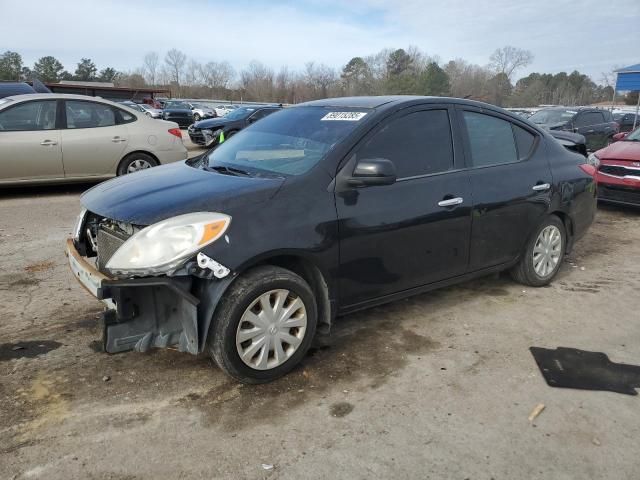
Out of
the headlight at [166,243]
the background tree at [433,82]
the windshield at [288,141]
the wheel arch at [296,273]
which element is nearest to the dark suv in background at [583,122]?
the windshield at [288,141]

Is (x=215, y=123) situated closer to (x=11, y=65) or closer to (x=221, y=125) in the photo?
(x=221, y=125)

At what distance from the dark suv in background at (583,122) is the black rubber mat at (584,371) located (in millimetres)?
12639

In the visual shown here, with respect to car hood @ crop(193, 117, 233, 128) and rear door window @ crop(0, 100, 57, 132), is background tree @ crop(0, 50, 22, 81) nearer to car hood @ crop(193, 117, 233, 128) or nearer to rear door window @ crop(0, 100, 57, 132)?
car hood @ crop(193, 117, 233, 128)

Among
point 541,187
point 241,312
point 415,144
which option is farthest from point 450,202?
point 241,312

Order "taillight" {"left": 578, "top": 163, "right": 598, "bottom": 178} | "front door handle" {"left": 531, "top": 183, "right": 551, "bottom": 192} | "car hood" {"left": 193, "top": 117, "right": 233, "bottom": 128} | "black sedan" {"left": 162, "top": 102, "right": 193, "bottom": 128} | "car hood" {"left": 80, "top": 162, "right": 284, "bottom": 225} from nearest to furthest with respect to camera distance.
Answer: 1. "car hood" {"left": 80, "top": 162, "right": 284, "bottom": 225}
2. "front door handle" {"left": 531, "top": 183, "right": 551, "bottom": 192}
3. "taillight" {"left": 578, "top": 163, "right": 598, "bottom": 178}
4. "car hood" {"left": 193, "top": 117, "right": 233, "bottom": 128}
5. "black sedan" {"left": 162, "top": 102, "right": 193, "bottom": 128}

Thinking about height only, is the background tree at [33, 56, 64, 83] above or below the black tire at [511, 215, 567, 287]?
above

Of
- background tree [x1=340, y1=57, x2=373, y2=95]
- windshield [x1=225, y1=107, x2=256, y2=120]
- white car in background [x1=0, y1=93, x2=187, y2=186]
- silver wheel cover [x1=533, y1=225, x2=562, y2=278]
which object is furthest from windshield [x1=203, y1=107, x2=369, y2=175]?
background tree [x1=340, y1=57, x2=373, y2=95]

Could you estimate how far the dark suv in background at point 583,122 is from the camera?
A: 15.2m

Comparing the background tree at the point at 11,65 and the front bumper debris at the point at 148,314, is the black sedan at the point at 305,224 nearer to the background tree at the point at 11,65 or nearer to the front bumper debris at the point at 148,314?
the front bumper debris at the point at 148,314

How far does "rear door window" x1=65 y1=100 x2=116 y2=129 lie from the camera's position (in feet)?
27.8

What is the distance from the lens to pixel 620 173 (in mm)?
8102

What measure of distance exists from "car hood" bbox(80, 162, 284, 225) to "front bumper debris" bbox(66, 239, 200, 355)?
364mm

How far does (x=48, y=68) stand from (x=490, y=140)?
9099 cm

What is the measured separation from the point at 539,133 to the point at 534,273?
4.16 feet
